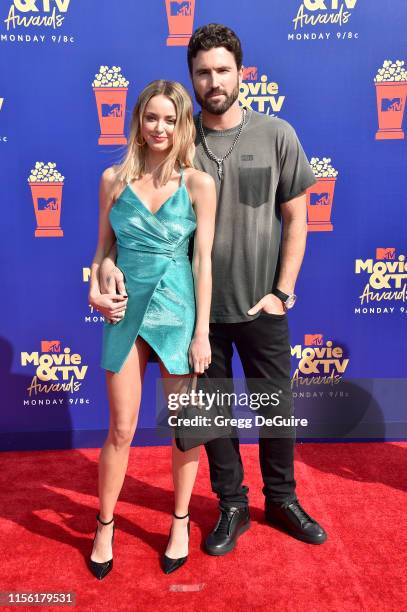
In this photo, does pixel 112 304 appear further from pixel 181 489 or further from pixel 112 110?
pixel 112 110

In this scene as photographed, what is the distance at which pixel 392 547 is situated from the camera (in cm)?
229

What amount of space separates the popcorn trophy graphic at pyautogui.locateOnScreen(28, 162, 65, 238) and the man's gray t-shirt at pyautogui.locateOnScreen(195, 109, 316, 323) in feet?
3.72

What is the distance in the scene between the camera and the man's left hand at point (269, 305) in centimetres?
218

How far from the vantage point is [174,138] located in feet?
6.18

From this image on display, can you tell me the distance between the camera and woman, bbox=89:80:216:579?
189 centimetres

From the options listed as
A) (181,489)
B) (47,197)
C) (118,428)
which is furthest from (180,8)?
(181,489)

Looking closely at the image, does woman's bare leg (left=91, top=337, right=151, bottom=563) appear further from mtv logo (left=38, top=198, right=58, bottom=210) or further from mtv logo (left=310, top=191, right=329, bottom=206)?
mtv logo (left=310, top=191, right=329, bottom=206)

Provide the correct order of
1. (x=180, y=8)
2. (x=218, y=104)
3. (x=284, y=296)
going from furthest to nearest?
(x=180, y=8) < (x=284, y=296) < (x=218, y=104)

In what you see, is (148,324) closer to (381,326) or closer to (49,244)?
(49,244)

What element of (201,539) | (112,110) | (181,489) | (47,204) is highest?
(112,110)

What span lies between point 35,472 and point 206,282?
1601 mm

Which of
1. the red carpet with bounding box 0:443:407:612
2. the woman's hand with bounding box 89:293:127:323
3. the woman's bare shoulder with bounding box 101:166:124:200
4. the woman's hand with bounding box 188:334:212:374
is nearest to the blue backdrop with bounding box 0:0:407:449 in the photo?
the red carpet with bounding box 0:443:407:612

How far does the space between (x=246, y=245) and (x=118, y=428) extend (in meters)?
0.78

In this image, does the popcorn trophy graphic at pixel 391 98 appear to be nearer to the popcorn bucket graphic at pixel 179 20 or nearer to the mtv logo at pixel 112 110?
the popcorn bucket graphic at pixel 179 20
